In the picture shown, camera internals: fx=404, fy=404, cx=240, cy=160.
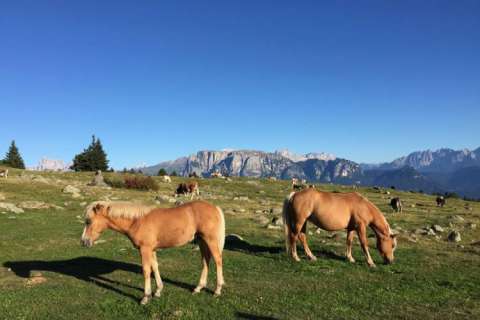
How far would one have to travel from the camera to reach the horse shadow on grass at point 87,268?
13.7 metres

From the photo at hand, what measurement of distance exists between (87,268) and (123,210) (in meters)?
5.17

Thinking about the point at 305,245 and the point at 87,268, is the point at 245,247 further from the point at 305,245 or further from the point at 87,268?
the point at 87,268

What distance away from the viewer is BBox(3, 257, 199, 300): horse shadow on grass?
44.9 ft

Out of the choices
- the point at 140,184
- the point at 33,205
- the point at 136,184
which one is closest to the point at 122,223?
the point at 33,205

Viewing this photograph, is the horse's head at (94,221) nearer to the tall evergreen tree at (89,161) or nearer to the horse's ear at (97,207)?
the horse's ear at (97,207)

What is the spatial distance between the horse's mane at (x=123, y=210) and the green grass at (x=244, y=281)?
2.44 meters

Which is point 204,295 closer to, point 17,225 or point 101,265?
point 101,265

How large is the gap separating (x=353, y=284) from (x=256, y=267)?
412 centimetres

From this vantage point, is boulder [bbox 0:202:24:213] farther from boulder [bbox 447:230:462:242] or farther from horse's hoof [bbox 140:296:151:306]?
boulder [bbox 447:230:462:242]

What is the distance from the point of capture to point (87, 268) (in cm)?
1586

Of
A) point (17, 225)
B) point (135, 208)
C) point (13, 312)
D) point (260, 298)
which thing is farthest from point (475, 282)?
point (17, 225)

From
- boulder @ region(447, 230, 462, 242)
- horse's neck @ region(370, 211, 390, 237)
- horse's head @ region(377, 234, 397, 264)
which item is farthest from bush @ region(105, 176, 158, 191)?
horse's head @ region(377, 234, 397, 264)

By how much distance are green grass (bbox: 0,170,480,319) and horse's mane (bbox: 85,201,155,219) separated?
244cm

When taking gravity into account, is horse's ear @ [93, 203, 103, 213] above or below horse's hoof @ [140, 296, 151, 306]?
above
